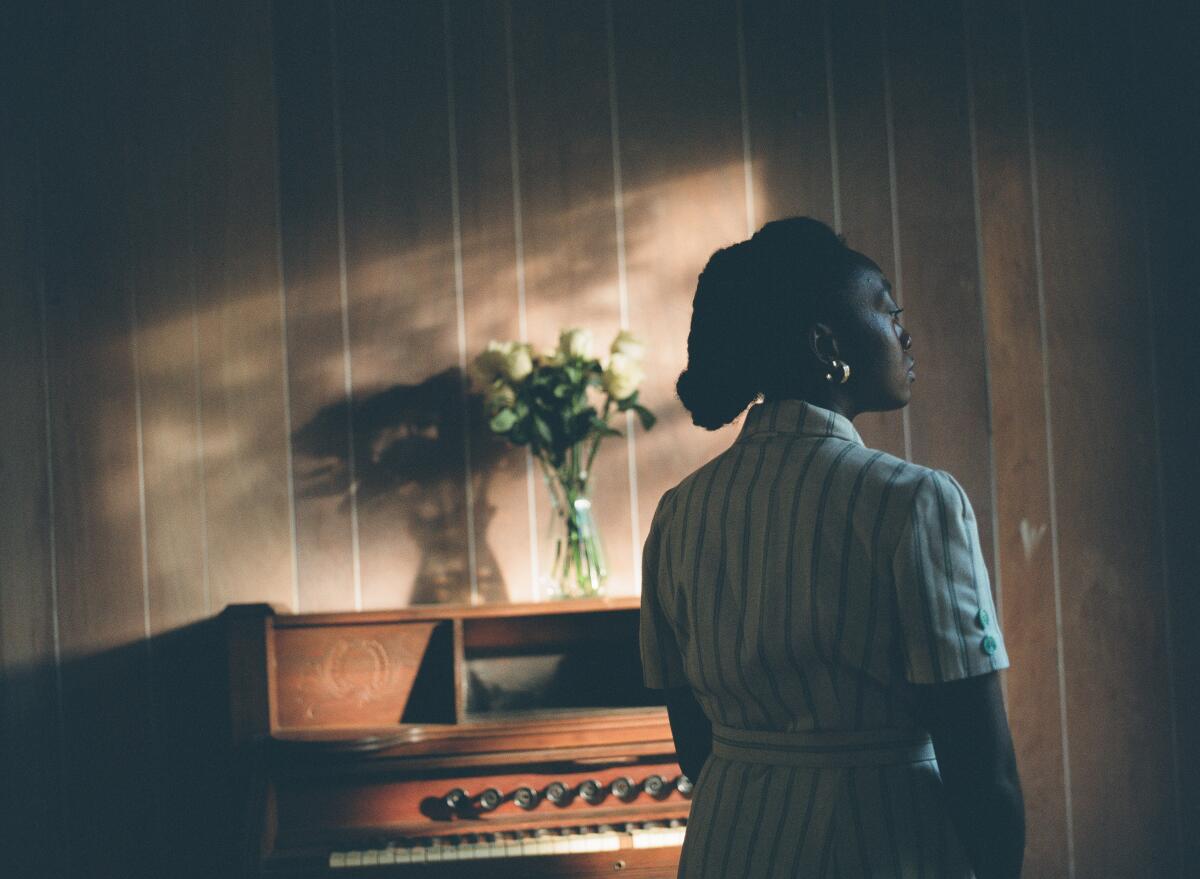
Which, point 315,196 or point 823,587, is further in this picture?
point 315,196

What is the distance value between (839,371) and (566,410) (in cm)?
133

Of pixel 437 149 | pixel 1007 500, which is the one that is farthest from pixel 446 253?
pixel 1007 500

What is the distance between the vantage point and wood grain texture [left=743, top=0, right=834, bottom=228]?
2.83m

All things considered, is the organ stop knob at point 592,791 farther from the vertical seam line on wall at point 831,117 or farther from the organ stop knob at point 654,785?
the vertical seam line on wall at point 831,117

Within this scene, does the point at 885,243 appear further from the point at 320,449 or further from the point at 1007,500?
the point at 320,449

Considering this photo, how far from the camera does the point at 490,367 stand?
2518mm

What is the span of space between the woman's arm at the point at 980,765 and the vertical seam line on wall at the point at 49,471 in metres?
2.28

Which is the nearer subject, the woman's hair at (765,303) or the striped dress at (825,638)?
the striped dress at (825,638)

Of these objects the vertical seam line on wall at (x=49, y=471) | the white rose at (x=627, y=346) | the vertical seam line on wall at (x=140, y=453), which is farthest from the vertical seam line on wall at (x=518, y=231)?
the vertical seam line on wall at (x=49, y=471)

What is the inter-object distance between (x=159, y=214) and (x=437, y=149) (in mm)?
729

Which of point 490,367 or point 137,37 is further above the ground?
point 137,37

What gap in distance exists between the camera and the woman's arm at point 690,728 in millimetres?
1476

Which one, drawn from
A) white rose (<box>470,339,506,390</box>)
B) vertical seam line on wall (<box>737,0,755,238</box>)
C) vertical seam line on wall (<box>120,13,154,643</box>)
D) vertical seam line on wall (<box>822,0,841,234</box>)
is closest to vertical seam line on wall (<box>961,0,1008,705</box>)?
vertical seam line on wall (<box>822,0,841,234</box>)

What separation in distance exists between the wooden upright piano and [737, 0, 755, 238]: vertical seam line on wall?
1136 mm
